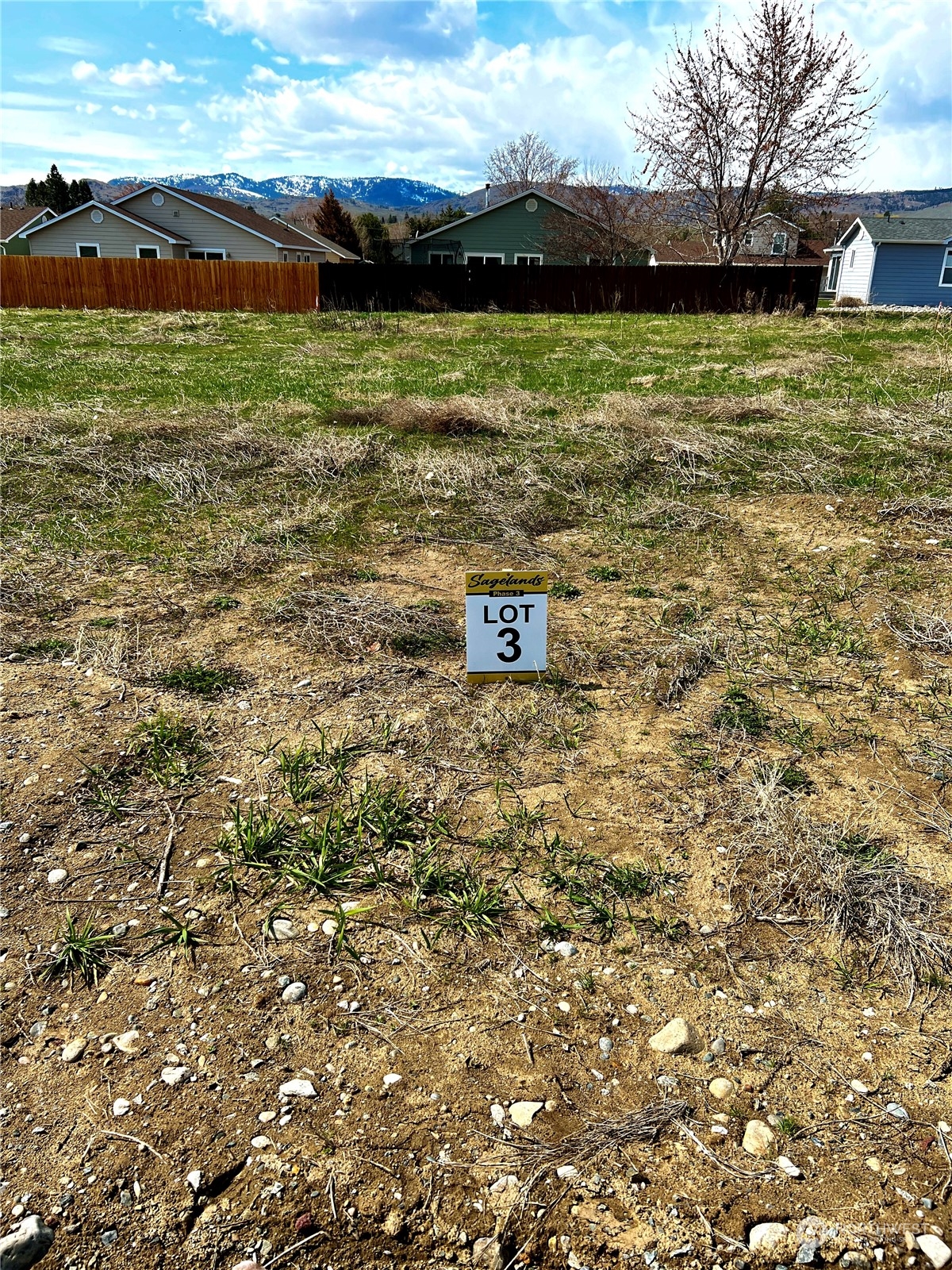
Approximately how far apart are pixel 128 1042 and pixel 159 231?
37.8 meters

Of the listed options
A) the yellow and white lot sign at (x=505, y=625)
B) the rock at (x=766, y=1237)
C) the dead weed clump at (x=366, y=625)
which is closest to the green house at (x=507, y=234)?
the dead weed clump at (x=366, y=625)

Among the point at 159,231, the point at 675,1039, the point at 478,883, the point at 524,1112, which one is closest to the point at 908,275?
the point at 159,231

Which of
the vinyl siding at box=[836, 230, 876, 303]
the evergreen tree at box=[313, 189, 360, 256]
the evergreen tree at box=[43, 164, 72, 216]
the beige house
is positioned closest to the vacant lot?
the beige house

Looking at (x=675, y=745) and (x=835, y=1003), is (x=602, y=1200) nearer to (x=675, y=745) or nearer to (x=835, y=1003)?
(x=835, y=1003)

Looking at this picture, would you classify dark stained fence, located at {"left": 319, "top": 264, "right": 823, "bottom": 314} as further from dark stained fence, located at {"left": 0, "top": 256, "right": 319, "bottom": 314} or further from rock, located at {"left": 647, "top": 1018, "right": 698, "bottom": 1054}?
rock, located at {"left": 647, "top": 1018, "right": 698, "bottom": 1054}

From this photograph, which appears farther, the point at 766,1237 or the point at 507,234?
the point at 507,234

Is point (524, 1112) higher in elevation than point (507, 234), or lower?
lower

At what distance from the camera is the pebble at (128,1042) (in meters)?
1.98

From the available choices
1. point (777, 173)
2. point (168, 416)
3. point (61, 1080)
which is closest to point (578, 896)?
point (61, 1080)

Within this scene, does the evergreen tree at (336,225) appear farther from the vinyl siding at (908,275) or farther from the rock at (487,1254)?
the rock at (487,1254)

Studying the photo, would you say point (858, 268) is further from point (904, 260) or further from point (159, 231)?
point (159, 231)

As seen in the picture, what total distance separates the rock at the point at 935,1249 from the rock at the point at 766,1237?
0.26 metres

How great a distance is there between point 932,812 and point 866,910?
2.04ft

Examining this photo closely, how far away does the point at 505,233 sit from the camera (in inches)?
1404
